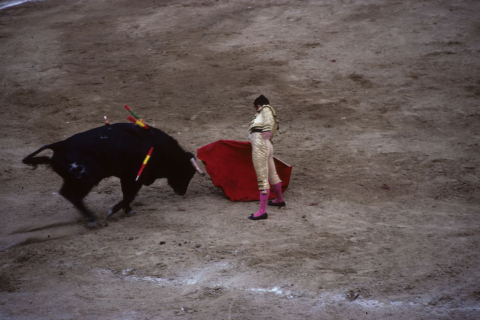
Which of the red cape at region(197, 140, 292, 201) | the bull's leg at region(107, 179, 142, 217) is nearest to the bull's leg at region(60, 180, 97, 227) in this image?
the bull's leg at region(107, 179, 142, 217)

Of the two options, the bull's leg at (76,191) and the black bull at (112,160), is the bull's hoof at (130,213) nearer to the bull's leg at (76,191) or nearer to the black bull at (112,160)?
the black bull at (112,160)

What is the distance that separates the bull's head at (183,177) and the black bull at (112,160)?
0.01m

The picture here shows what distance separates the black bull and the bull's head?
0.01m

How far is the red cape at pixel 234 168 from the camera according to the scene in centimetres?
688

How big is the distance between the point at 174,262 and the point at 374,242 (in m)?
2.26

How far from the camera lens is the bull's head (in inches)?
263

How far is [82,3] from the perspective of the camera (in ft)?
51.1

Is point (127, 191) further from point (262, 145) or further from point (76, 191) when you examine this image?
point (262, 145)

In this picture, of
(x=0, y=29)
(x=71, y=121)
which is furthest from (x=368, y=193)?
(x=0, y=29)

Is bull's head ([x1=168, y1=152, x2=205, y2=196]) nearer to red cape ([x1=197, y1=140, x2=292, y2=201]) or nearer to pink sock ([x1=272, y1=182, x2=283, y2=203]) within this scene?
red cape ([x1=197, y1=140, x2=292, y2=201])

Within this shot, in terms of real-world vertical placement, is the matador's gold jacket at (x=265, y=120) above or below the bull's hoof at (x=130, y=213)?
above

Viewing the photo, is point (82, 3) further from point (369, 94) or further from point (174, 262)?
point (174, 262)

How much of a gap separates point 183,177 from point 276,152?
2.04 meters

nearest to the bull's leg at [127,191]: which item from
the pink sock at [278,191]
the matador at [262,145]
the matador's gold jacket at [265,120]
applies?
the matador at [262,145]
